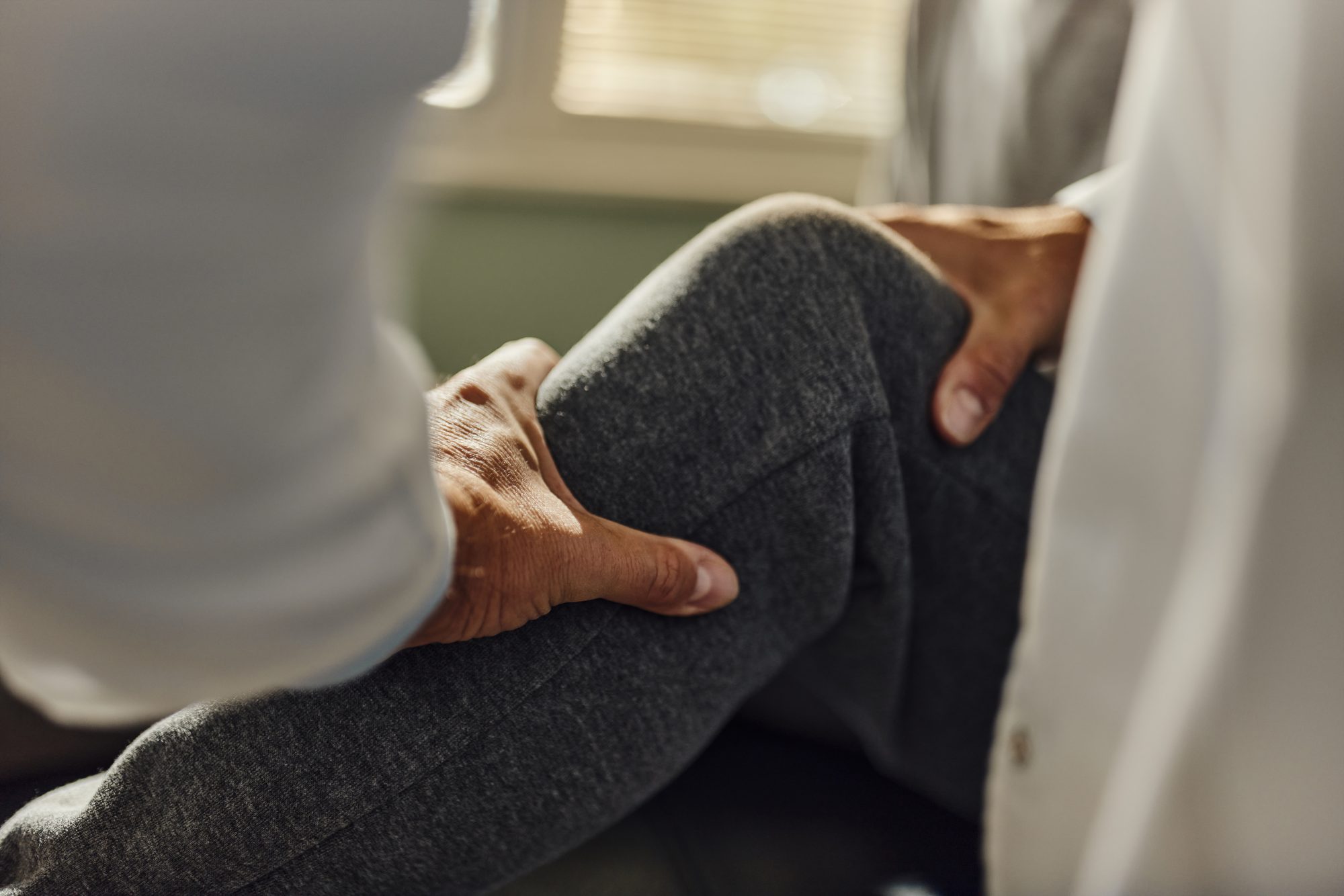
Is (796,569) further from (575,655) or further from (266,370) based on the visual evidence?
(266,370)

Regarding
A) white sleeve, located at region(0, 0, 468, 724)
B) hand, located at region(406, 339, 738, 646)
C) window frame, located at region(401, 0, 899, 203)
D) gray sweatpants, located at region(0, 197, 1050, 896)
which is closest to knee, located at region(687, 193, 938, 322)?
gray sweatpants, located at region(0, 197, 1050, 896)

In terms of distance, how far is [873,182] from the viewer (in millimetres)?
1026

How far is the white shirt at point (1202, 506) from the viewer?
37 centimetres

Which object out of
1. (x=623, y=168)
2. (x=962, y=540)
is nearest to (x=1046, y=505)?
(x=962, y=540)

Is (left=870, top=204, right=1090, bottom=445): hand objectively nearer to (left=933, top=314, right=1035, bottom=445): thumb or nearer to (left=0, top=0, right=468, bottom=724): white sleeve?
(left=933, top=314, right=1035, bottom=445): thumb

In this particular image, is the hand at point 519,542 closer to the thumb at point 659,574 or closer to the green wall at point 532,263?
the thumb at point 659,574

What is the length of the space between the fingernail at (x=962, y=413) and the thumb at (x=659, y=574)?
137 mm

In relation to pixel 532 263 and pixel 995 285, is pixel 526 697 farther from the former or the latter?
pixel 532 263

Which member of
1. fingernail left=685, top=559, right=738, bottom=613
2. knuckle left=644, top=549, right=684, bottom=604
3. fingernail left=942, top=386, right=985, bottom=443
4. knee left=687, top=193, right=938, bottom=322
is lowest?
fingernail left=685, top=559, right=738, bottom=613

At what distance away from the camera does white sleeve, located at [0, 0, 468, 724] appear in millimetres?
198

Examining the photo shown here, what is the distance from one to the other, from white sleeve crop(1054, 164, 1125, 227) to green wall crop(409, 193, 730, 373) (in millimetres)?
715

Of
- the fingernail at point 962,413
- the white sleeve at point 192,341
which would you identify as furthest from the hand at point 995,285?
the white sleeve at point 192,341

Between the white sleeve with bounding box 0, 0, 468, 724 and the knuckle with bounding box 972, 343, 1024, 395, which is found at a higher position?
the white sleeve with bounding box 0, 0, 468, 724

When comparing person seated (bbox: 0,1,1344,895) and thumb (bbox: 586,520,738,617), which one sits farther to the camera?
thumb (bbox: 586,520,738,617)
